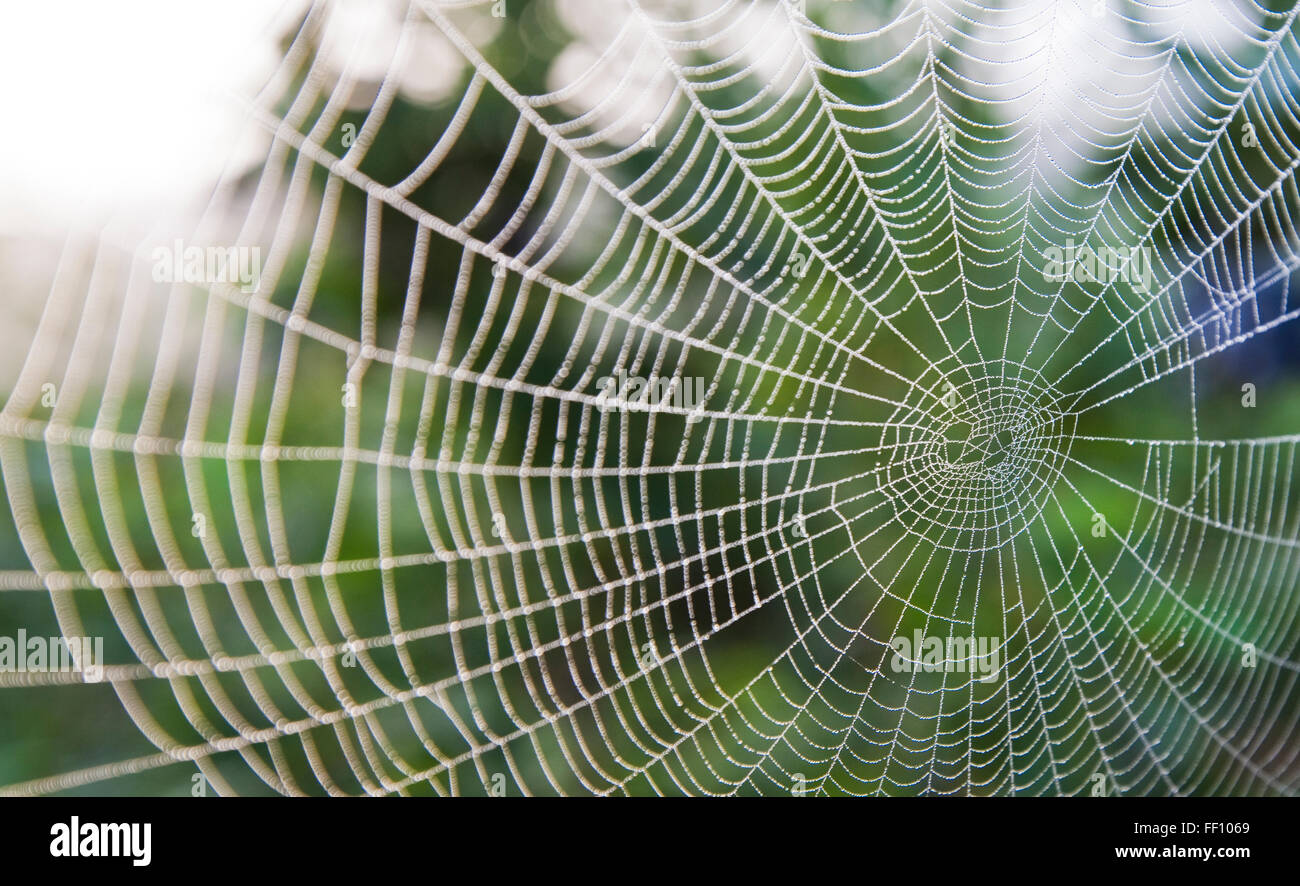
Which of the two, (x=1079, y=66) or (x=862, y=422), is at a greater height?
(x=1079, y=66)

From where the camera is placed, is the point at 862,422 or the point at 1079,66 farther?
the point at 862,422

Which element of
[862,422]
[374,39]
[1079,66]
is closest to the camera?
[374,39]

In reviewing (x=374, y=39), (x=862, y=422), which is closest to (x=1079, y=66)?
(x=862, y=422)

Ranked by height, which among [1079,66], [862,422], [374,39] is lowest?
A: [862,422]

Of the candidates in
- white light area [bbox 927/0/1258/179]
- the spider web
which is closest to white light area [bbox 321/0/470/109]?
the spider web

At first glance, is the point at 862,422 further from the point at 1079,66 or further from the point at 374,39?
the point at 374,39

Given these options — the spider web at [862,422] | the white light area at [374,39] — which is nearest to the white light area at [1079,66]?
the spider web at [862,422]

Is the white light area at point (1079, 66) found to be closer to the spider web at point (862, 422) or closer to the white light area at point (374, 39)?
the spider web at point (862, 422)

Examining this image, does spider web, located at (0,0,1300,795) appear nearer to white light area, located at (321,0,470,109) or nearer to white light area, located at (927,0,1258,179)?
white light area, located at (927,0,1258,179)
